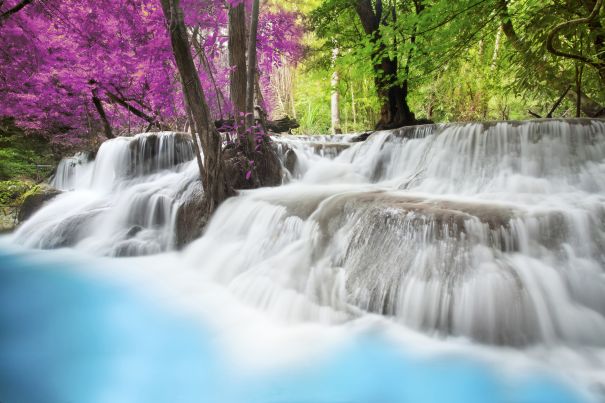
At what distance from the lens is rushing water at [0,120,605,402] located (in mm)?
2301

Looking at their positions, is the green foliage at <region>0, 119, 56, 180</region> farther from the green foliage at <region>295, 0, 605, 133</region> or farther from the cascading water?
the green foliage at <region>295, 0, 605, 133</region>

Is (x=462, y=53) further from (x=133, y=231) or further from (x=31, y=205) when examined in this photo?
(x=31, y=205)

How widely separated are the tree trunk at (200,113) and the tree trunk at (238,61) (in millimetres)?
741

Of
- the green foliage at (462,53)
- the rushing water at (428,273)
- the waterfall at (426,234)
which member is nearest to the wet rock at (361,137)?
the green foliage at (462,53)

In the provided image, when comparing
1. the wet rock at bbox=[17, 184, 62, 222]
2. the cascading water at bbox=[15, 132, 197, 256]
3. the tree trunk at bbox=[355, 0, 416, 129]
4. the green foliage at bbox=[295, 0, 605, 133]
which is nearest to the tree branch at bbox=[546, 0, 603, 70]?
the green foliage at bbox=[295, 0, 605, 133]

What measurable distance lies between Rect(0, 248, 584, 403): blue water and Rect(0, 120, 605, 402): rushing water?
19 mm

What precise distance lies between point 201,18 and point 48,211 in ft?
18.1

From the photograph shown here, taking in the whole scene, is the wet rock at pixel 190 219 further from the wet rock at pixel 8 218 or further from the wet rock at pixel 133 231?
the wet rock at pixel 8 218

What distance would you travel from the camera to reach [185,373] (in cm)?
242

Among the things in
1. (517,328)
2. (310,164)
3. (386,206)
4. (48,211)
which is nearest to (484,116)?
(310,164)

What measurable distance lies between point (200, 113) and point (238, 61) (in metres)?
1.44

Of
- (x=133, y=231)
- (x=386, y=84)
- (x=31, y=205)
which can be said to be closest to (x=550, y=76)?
(x=386, y=84)

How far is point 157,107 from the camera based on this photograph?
31.8ft

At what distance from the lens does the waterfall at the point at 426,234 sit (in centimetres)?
254
